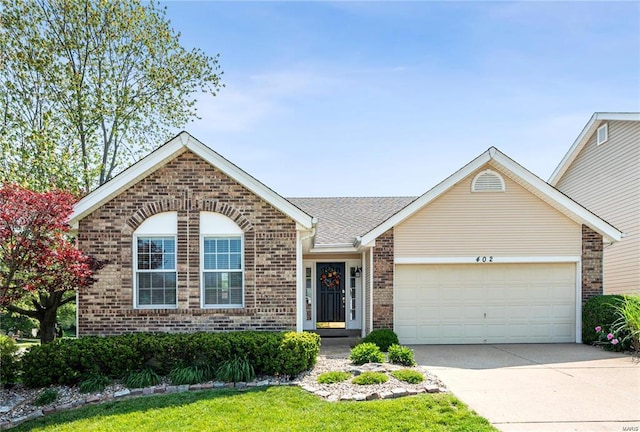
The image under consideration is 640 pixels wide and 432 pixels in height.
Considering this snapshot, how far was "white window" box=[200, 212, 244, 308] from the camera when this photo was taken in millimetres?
10648

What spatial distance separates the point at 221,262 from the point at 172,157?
2.59m

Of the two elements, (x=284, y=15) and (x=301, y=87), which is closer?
(x=284, y=15)

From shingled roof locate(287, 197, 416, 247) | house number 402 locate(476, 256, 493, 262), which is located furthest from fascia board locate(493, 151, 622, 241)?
shingled roof locate(287, 197, 416, 247)

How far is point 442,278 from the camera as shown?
13523mm

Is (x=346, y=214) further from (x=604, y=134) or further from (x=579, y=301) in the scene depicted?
(x=604, y=134)

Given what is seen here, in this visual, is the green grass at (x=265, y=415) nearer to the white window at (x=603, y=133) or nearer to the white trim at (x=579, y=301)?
the white trim at (x=579, y=301)

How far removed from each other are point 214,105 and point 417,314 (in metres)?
11.8

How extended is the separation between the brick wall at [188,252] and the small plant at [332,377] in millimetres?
1958

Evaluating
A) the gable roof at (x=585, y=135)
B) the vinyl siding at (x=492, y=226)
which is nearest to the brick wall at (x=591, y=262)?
the vinyl siding at (x=492, y=226)

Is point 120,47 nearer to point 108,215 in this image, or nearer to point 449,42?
point 108,215

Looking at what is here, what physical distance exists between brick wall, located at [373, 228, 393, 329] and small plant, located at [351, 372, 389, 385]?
4476mm

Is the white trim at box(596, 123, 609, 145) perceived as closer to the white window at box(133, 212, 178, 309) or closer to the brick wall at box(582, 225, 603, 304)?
the brick wall at box(582, 225, 603, 304)

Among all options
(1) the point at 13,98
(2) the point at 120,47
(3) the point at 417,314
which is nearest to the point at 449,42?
(3) the point at 417,314

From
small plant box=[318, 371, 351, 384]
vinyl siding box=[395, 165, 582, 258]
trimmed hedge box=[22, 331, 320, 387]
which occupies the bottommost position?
small plant box=[318, 371, 351, 384]
